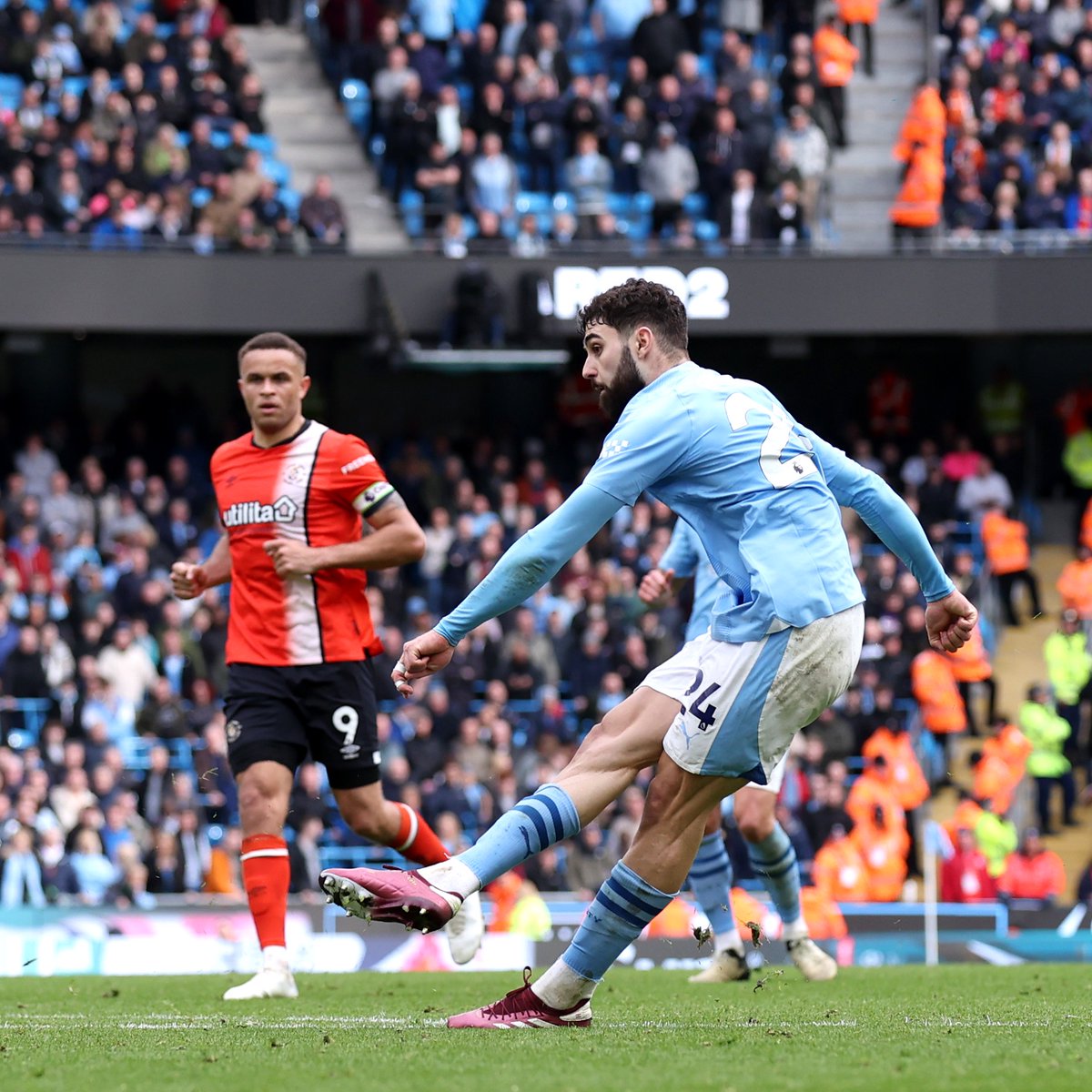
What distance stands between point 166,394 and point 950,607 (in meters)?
17.8

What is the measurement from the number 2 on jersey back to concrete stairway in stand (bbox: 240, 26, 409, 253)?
1622 cm

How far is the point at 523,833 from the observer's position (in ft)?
19.9

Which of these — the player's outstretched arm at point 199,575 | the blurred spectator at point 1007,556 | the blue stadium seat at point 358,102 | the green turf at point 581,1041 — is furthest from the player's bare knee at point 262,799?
the blue stadium seat at point 358,102

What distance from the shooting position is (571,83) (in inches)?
901

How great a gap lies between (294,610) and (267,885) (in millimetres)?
1142

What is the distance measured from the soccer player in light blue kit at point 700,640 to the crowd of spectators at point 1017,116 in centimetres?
1692

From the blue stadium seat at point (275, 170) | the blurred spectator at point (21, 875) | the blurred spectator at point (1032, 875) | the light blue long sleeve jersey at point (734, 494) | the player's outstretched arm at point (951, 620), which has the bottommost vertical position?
the blurred spectator at point (1032, 875)

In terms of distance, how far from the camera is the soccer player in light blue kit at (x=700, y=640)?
5984mm

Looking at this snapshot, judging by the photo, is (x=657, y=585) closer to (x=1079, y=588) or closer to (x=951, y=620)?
(x=951, y=620)

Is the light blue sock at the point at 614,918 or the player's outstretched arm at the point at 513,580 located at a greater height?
the player's outstretched arm at the point at 513,580

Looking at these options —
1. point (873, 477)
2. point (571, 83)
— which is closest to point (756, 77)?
point (571, 83)

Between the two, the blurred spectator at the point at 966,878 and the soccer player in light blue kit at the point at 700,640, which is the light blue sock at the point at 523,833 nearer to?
the soccer player in light blue kit at the point at 700,640

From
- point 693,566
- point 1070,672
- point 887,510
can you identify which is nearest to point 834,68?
point 1070,672

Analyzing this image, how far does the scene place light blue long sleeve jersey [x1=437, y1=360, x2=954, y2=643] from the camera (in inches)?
236
